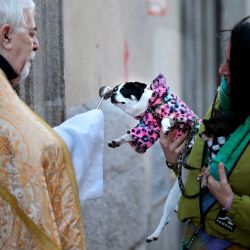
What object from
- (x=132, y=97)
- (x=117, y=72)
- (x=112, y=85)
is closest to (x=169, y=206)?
(x=132, y=97)

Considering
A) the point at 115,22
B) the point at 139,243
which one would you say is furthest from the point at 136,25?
the point at 139,243

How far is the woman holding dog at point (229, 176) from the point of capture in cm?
298

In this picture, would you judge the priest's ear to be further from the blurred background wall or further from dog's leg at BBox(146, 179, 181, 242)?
dog's leg at BBox(146, 179, 181, 242)

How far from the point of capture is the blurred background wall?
4.52m

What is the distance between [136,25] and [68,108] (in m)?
1.89

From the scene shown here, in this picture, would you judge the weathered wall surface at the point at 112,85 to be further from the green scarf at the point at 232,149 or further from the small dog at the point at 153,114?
the green scarf at the point at 232,149

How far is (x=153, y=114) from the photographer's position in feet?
11.6

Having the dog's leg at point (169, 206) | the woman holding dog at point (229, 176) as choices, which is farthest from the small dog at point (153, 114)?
the woman holding dog at point (229, 176)

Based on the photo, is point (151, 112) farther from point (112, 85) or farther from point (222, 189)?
point (112, 85)

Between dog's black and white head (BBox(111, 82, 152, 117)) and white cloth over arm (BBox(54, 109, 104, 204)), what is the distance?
1.57 ft

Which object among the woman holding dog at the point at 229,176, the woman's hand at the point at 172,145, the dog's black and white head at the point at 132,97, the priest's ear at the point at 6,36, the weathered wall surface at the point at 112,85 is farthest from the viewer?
the weathered wall surface at the point at 112,85

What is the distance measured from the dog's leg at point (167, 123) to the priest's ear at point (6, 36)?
816 millimetres

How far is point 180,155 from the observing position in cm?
333

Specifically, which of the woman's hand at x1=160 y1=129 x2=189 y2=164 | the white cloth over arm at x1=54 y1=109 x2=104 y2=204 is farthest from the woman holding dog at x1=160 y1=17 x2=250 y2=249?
the white cloth over arm at x1=54 y1=109 x2=104 y2=204
